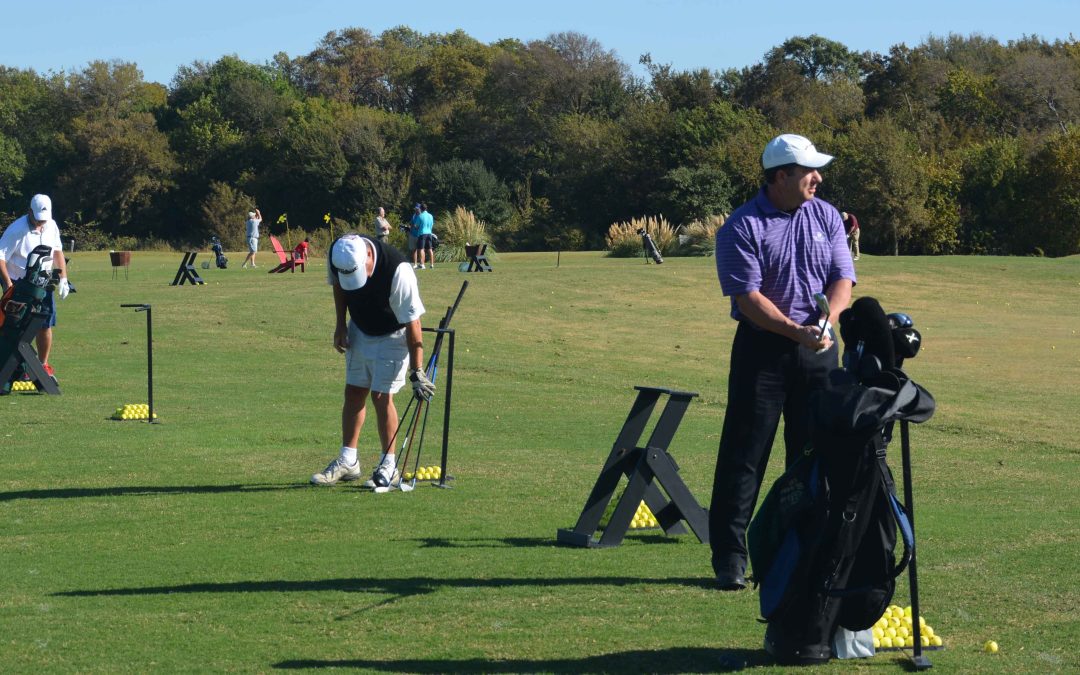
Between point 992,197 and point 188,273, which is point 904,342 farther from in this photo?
point 992,197

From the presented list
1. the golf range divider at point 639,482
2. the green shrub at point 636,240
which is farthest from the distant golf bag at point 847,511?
the green shrub at point 636,240

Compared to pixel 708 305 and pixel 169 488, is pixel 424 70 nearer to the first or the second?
pixel 708 305

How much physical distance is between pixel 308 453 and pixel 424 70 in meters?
106

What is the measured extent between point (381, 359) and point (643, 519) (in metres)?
2.64

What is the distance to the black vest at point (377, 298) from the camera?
10242 mm

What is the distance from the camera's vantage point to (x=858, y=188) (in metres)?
63.0

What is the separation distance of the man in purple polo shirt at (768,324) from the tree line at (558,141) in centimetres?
5747

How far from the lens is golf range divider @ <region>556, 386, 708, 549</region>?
815cm

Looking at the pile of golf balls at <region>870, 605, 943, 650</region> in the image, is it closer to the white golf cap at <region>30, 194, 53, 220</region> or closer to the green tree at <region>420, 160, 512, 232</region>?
the white golf cap at <region>30, 194, 53, 220</region>

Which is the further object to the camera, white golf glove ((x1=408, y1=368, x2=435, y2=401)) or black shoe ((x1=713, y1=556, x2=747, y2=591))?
white golf glove ((x1=408, y1=368, x2=435, y2=401))

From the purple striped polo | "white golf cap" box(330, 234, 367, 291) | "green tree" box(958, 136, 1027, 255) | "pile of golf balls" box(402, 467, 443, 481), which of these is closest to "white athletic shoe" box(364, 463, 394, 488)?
"pile of golf balls" box(402, 467, 443, 481)

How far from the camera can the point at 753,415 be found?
6.97 metres

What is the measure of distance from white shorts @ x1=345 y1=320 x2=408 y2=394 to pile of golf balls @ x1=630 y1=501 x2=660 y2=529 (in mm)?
2393

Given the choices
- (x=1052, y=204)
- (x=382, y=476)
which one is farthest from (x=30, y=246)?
(x=1052, y=204)
